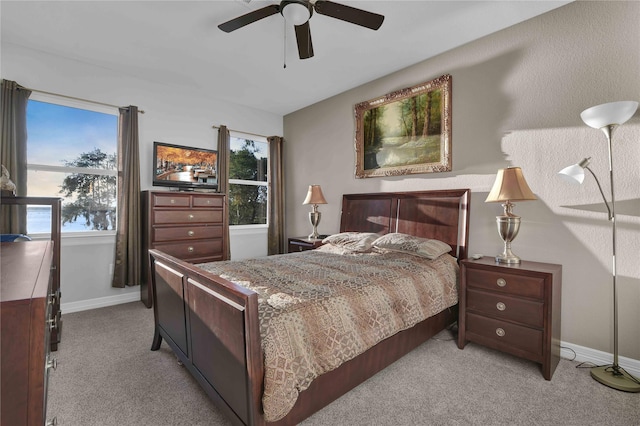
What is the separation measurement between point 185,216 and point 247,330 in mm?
2996

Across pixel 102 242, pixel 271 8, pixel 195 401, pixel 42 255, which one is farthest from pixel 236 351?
pixel 102 242

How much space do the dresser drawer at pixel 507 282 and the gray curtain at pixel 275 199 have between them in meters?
3.29

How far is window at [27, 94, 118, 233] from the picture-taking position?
3385 millimetres

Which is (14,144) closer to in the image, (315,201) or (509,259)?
(315,201)

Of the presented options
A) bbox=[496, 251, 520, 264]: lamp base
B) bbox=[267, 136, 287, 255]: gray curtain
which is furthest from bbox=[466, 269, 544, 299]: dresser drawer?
bbox=[267, 136, 287, 255]: gray curtain

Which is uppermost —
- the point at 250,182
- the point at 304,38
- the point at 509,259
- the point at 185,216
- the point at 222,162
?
the point at 304,38

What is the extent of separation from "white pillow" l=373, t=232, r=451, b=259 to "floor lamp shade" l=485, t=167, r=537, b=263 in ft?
1.65

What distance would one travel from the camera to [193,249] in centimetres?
394

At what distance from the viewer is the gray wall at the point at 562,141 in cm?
228

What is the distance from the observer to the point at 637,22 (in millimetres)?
2229

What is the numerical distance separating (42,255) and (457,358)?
280cm

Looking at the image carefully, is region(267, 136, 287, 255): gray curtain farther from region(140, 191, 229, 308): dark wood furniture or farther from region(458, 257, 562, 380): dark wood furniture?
region(458, 257, 562, 380): dark wood furniture

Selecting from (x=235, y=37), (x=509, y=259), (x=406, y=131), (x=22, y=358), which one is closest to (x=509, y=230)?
(x=509, y=259)

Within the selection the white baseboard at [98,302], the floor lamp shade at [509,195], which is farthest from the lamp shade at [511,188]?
the white baseboard at [98,302]
